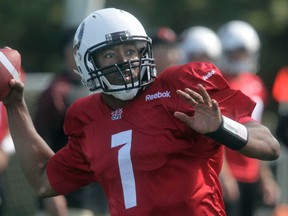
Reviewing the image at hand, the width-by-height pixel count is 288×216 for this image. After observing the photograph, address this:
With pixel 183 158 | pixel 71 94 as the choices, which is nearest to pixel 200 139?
pixel 183 158

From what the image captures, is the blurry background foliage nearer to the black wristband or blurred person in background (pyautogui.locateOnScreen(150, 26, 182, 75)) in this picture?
blurred person in background (pyautogui.locateOnScreen(150, 26, 182, 75))

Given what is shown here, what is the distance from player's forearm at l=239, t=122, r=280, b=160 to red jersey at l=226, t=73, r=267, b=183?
4.04 meters

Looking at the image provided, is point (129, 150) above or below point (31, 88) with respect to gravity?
above

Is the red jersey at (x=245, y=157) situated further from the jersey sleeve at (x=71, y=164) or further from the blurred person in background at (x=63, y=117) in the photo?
the jersey sleeve at (x=71, y=164)

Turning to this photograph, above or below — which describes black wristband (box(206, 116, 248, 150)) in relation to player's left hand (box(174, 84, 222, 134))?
below

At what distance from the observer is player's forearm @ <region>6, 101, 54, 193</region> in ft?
22.2

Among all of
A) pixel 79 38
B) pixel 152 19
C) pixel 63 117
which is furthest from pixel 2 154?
pixel 152 19

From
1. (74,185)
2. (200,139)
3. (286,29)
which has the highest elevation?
(200,139)

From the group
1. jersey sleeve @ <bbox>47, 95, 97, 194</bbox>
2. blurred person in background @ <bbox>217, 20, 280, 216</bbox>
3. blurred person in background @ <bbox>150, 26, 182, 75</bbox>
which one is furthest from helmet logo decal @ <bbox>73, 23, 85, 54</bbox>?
blurred person in background @ <bbox>217, 20, 280, 216</bbox>

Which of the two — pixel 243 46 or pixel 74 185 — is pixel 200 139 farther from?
pixel 243 46

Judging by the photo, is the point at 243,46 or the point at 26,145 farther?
the point at 243,46

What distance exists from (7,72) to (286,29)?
505 inches

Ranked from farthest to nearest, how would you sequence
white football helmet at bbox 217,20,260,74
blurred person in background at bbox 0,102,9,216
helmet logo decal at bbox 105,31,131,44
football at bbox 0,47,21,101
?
white football helmet at bbox 217,20,260,74 < blurred person in background at bbox 0,102,9,216 < football at bbox 0,47,21,101 < helmet logo decal at bbox 105,31,131,44

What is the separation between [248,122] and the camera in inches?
243
